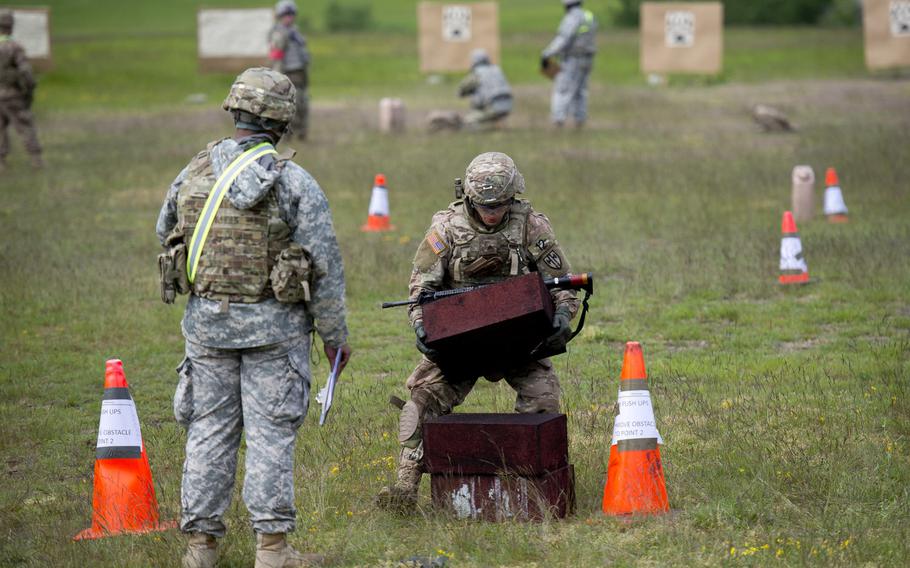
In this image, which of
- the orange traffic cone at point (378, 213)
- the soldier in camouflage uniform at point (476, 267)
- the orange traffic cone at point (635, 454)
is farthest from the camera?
the orange traffic cone at point (378, 213)

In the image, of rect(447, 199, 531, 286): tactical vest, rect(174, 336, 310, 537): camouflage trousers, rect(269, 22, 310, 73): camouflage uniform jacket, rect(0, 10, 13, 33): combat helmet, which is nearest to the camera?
rect(174, 336, 310, 537): camouflage trousers

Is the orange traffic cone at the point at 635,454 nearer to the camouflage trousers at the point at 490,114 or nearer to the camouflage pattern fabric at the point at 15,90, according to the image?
the camouflage pattern fabric at the point at 15,90

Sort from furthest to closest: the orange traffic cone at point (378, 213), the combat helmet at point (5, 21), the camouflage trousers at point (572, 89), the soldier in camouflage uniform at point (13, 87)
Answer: the camouflage trousers at point (572, 89), the soldier in camouflage uniform at point (13, 87), the combat helmet at point (5, 21), the orange traffic cone at point (378, 213)

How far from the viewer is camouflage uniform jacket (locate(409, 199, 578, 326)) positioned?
6.57 metres

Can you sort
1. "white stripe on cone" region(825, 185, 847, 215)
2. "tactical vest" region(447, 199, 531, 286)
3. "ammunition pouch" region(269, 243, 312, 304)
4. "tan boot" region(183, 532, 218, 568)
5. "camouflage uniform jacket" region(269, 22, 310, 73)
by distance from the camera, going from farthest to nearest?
1. "camouflage uniform jacket" region(269, 22, 310, 73)
2. "white stripe on cone" region(825, 185, 847, 215)
3. "tactical vest" region(447, 199, 531, 286)
4. "tan boot" region(183, 532, 218, 568)
5. "ammunition pouch" region(269, 243, 312, 304)

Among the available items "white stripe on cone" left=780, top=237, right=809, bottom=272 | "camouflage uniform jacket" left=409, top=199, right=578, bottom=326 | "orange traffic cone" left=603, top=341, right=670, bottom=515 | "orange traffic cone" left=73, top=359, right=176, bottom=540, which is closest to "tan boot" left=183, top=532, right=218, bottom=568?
"orange traffic cone" left=73, top=359, right=176, bottom=540

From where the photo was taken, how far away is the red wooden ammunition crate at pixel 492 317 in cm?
601

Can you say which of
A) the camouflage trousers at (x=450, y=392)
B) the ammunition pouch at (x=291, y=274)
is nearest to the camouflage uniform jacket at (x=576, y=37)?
the camouflage trousers at (x=450, y=392)

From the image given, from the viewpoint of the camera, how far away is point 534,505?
6.08 meters

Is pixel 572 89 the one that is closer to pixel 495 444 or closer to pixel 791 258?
pixel 791 258

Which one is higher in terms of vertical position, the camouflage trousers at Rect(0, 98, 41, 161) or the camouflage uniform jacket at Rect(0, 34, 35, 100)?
the camouflage uniform jacket at Rect(0, 34, 35, 100)

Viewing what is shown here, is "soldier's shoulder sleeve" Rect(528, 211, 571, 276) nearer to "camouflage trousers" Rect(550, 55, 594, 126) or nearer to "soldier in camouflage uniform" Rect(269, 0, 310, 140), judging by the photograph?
"soldier in camouflage uniform" Rect(269, 0, 310, 140)

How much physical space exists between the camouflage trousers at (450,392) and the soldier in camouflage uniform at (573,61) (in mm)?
18209

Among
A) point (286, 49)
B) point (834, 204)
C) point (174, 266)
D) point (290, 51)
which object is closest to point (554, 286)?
point (174, 266)
